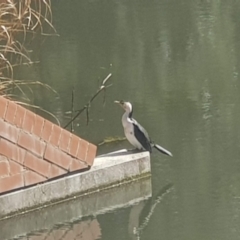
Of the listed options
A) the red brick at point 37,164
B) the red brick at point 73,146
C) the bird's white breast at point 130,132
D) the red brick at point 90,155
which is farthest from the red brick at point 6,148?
the bird's white breast at point 130,132

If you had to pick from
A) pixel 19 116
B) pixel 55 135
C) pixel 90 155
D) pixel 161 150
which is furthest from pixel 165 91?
pixel 19 116

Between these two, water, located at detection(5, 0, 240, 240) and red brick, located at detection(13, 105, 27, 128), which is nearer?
red brick, located at detection(13, 105, 27, 128)

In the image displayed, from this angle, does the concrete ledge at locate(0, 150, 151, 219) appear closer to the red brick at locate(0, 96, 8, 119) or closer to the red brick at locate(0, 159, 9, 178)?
the red brick at locate(0, 159, 9, 178)

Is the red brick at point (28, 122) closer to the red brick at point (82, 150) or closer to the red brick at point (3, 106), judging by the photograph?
the red brick at point (3, 106)

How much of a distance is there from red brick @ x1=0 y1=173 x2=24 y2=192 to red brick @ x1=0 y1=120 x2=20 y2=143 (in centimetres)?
25

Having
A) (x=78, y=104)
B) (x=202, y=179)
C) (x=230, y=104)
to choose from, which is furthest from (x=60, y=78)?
(x=202, y=179)

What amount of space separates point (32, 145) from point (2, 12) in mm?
946

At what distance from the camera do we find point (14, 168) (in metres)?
6.30

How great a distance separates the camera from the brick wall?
6.24 metres

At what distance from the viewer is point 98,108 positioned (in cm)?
924

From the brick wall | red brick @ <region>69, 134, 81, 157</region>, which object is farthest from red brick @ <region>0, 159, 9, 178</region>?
red brick @ <region>69, 134, 81, 157</region>

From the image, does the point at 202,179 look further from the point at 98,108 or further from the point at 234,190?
the point at 98,108

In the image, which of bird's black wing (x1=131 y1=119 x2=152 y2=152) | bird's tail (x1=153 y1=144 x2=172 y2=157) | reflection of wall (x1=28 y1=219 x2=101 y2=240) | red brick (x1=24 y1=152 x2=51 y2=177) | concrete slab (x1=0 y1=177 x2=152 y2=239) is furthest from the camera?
bird's tail (x1=153 y1=144 x2=172 y2=157)

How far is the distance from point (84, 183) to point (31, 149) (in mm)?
537
